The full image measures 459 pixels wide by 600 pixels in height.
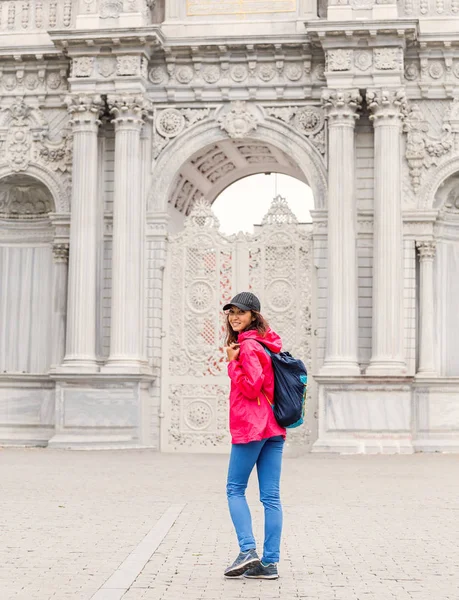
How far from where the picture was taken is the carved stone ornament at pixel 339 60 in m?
24.8

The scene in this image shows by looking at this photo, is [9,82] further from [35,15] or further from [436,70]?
[436,70]

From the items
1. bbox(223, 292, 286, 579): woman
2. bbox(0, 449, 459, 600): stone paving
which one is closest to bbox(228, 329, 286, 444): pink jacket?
bbox(223, 292, 286, 579): woman

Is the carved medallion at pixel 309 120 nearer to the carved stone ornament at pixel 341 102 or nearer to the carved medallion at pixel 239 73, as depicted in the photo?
the carved stone ornament at pixel 341 102

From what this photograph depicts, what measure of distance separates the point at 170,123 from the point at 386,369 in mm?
6951

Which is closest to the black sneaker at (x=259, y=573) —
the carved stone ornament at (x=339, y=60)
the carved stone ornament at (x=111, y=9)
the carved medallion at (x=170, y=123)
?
the carved stone ornament at (x=339, y=60)

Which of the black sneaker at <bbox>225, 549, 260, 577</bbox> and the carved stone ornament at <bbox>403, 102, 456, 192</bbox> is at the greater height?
the carved stone ornament at <bbox>403, 102, 456, 192</bbox>

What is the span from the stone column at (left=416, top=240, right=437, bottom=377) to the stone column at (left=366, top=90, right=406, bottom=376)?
74 centimetres

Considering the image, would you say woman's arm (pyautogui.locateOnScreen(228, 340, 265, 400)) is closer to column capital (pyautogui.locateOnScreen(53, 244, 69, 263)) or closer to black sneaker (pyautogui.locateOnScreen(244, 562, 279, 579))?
black sneaker (pyautogui.locateOnScreen(244, 562, 279, 579))

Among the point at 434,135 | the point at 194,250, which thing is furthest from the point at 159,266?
the point at 434,135

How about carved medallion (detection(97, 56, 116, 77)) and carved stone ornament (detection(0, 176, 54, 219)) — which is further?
carved stone ornament (detection(0, 176, 54, 219))

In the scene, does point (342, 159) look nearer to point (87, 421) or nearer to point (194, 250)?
point (194, 250)

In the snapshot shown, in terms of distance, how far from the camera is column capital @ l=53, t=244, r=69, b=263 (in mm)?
26766

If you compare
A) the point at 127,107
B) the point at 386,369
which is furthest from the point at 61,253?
the point at 386,369

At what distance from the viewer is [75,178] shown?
2570cm
